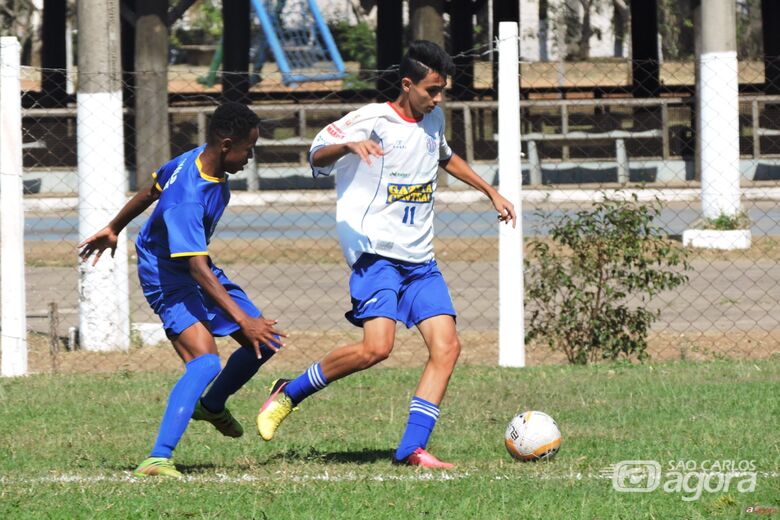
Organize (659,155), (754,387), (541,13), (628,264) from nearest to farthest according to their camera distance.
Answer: (754,387), (628,264), (659,155), (541,13)

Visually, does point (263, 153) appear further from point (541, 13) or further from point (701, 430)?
point (541, 13)

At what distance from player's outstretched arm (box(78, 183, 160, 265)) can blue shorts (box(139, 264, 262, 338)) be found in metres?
0.40

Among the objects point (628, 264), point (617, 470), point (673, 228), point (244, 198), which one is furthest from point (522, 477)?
point (244, 198)

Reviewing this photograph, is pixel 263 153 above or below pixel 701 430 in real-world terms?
above

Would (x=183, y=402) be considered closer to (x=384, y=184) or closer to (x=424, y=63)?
(x=384, y=184)

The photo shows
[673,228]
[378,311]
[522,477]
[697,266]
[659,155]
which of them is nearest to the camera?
[522,477]

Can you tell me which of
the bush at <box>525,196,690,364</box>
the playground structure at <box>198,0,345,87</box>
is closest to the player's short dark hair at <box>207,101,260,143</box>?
the bush at <box>525,196,690,364</box>

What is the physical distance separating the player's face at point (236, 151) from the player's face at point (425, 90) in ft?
2.42

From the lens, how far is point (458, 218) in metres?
19.5

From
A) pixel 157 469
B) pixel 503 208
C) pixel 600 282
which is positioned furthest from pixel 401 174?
pixel 600 282

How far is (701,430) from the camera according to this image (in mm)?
6648

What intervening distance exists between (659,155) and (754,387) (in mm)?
16450

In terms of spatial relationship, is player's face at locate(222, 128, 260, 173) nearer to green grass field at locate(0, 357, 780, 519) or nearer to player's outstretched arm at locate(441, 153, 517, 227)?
player's outstretched arm at locate(441, 153, 517, 227)

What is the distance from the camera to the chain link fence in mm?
10289
